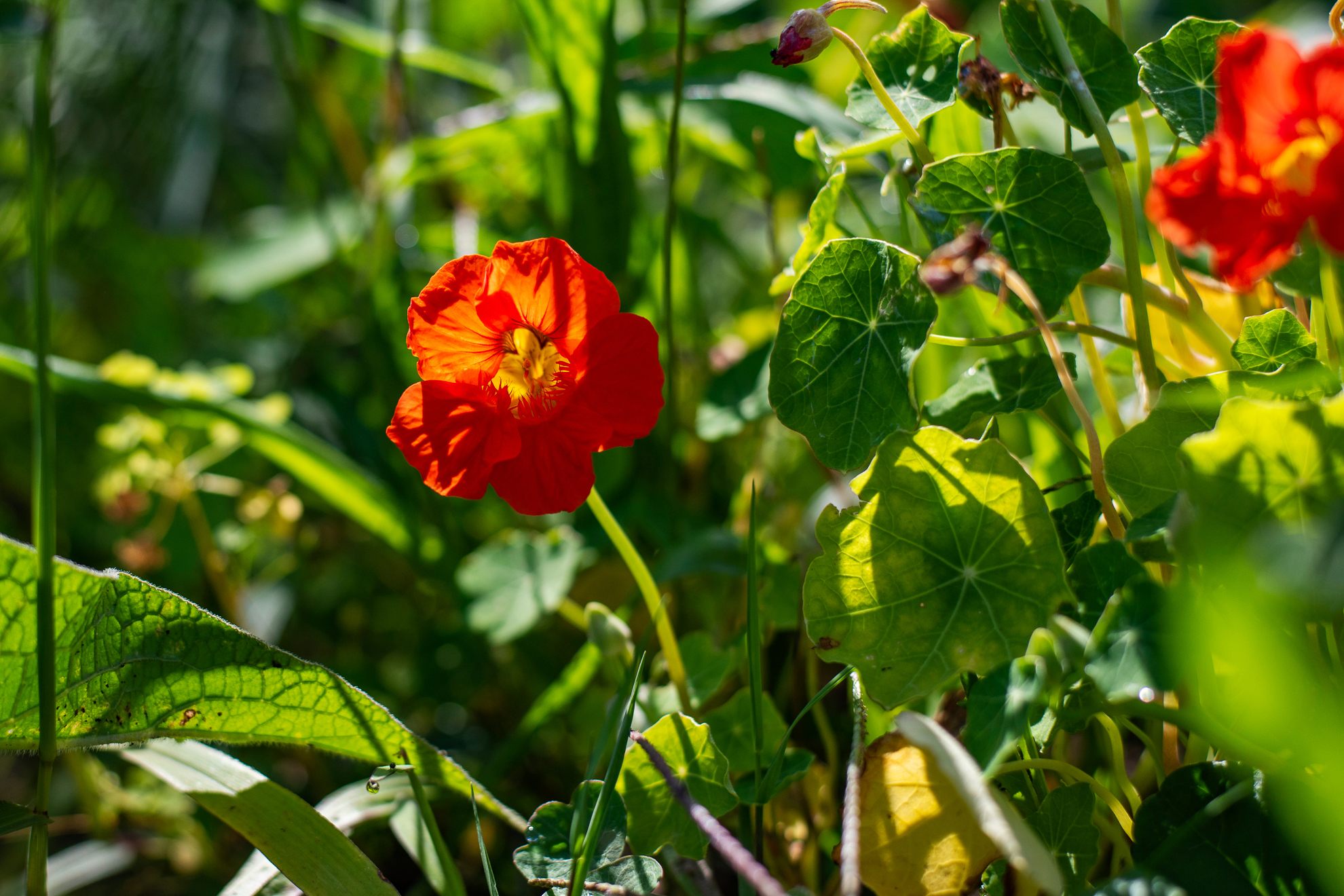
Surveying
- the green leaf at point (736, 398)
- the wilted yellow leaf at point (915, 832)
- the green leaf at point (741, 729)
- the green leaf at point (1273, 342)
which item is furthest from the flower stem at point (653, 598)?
the green leaf at point (1273, 342)

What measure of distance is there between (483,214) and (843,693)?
89cm

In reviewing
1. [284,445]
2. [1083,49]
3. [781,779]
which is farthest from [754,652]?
[284,445]

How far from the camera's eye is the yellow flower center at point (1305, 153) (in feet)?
1.31

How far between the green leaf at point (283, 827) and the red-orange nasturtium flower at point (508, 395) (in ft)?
0.71

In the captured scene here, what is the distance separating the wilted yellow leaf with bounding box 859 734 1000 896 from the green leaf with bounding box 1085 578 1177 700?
0.51 feet

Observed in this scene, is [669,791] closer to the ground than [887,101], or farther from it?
closer to the ground

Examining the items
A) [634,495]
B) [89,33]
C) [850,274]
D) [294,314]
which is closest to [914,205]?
[850,274]

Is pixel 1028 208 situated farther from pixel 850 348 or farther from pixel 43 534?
pixel 43 534

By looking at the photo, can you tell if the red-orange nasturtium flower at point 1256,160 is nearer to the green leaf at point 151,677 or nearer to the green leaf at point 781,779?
the green leaf at point 781,779

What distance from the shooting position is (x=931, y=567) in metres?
0.54

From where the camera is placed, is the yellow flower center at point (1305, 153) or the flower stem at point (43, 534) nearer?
the yellow flower center at point (1305, 153)

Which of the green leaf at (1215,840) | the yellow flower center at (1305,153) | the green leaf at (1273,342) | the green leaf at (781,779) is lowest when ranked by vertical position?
the green leaf at (1215,840)

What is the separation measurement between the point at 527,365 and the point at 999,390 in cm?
31

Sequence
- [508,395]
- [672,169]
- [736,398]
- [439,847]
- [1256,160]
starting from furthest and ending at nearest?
[736,398] < [672,169] < [508,395] < [439,847] < [1256,160]
